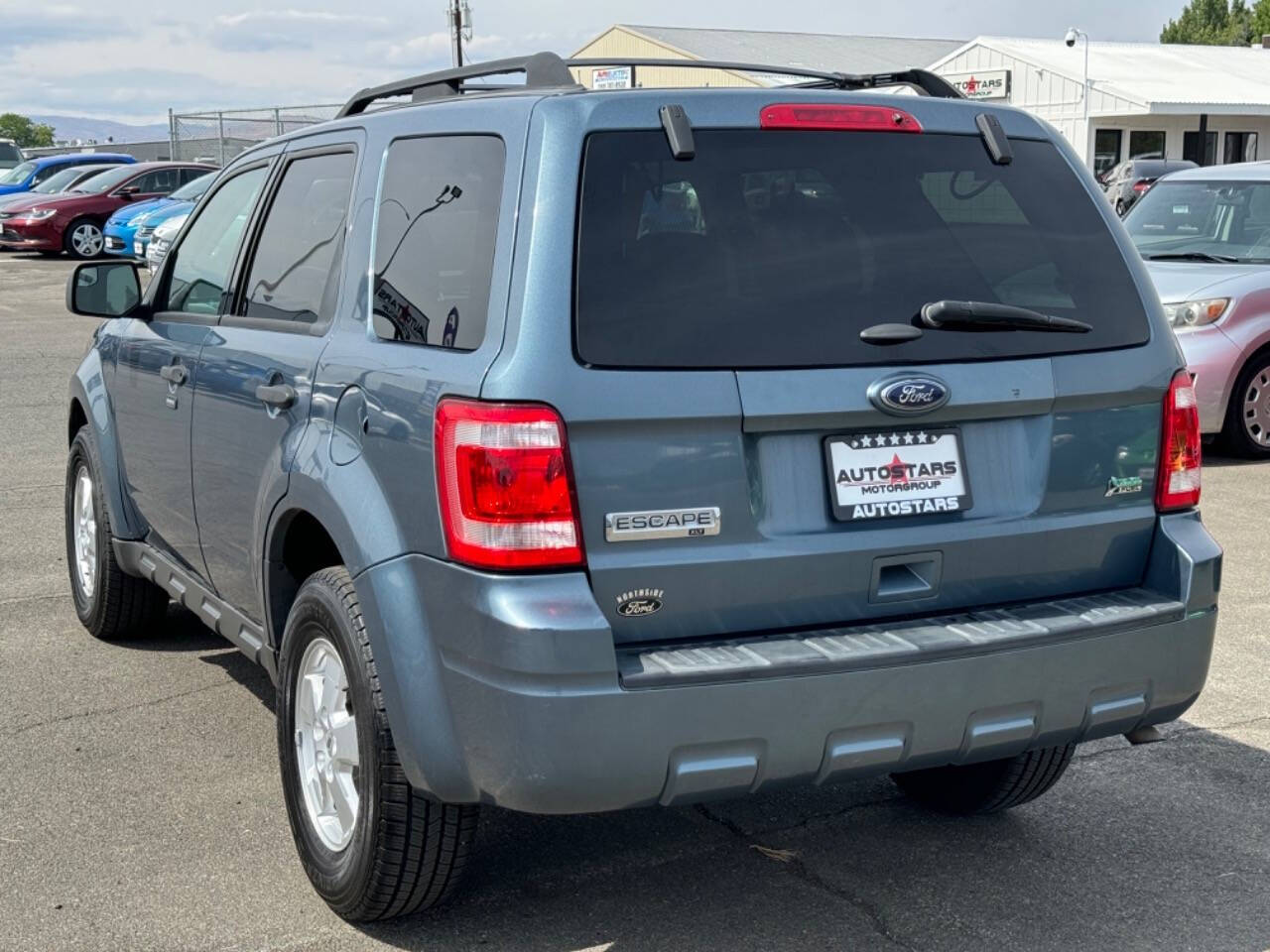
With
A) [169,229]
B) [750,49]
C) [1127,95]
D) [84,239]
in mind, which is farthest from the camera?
[750,49]

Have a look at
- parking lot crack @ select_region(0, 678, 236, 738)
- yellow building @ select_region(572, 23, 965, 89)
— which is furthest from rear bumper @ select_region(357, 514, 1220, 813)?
yellow building @ select_region(572, 23, 965, 89)

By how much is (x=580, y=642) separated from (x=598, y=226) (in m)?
0.85

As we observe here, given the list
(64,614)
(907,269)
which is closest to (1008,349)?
(907,269)

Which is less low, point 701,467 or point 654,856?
point 701,467

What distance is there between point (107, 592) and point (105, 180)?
80.2 feet

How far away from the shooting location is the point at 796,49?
64062mm

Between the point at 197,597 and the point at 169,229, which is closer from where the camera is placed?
the point at 197,597

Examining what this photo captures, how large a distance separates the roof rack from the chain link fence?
3166cm

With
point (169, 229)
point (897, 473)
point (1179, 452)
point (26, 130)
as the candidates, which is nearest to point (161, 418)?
point (897, 473)

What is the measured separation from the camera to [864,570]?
3400 mm

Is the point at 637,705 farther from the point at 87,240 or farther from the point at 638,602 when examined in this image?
the point at 87,240

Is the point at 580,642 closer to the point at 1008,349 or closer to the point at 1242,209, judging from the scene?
the point at 1008,349

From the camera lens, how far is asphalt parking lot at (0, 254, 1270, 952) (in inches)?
147

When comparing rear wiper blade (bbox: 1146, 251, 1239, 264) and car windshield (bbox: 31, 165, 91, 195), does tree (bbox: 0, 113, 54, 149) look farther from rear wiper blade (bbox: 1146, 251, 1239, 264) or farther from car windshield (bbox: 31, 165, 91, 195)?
rear wiper blade (bbox: 1146, 251, 1239, 264)
